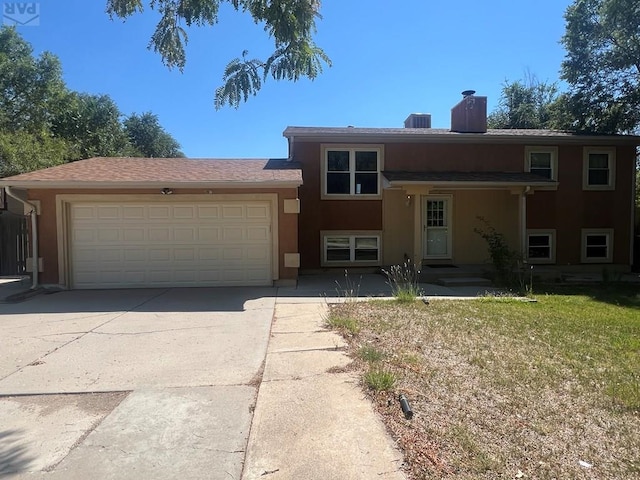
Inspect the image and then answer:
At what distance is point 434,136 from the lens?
553 inches

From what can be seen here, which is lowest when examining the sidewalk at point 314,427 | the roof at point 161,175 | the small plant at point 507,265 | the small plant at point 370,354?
the sidewalk at point 314,427

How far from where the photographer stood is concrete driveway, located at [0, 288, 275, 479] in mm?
3074

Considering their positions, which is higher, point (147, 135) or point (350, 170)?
point (147, 135)

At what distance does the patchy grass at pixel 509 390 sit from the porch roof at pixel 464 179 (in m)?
5.64

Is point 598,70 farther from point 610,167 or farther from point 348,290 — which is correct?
point 348,290

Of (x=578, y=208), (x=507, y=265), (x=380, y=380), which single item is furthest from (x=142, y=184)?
(x=578, y=208)

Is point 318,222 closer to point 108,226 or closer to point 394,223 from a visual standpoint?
point 394,223

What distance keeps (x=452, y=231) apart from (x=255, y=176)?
275 inches

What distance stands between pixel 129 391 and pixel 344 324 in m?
3.38

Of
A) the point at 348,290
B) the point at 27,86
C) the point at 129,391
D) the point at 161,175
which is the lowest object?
the point at 129,391

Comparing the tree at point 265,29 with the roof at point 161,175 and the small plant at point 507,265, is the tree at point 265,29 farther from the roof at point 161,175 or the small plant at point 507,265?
the small plant at point 507,265

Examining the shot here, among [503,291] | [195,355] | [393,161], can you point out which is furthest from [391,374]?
[393,161]

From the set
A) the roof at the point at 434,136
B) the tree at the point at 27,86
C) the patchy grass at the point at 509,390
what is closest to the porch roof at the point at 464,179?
the roof at the point at 434,136

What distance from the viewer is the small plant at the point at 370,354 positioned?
493cm
